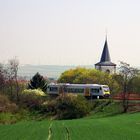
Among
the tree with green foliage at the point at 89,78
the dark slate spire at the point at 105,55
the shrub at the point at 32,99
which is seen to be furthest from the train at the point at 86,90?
→ the dark slate spire at the point at 105,55

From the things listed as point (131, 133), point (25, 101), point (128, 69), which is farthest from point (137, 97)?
point (131, 133)

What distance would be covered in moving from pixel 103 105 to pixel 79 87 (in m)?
10.2

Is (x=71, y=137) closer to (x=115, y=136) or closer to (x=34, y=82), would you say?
(x=115, y=136)

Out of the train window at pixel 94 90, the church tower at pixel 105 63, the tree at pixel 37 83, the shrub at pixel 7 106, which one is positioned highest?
the church tower at pixel 105 63

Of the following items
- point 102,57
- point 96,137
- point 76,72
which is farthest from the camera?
point 102,57

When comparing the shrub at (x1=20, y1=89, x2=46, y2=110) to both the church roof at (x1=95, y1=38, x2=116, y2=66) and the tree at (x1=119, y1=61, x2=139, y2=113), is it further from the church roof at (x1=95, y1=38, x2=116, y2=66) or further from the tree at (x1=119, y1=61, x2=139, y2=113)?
the church roof at (x1=95, y1=38, x2=116, y2=66)

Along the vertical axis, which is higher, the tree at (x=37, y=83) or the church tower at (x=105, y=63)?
the church tower at (x=105, y=63)

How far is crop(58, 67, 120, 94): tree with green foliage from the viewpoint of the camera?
96.5 m

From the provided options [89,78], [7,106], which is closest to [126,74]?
[7,106]

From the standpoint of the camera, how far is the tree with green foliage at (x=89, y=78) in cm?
9653

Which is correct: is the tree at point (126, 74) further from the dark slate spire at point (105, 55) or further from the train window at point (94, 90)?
the dark slate spire at point (105, 55)

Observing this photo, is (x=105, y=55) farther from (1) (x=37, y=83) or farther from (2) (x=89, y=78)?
(1) (x=37, y=83)

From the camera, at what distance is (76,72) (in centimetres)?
11188

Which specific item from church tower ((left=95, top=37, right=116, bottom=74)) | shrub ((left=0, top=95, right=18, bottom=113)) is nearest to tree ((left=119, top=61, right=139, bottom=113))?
shrub ((left=0, top=95, right=18, bottom=113))
